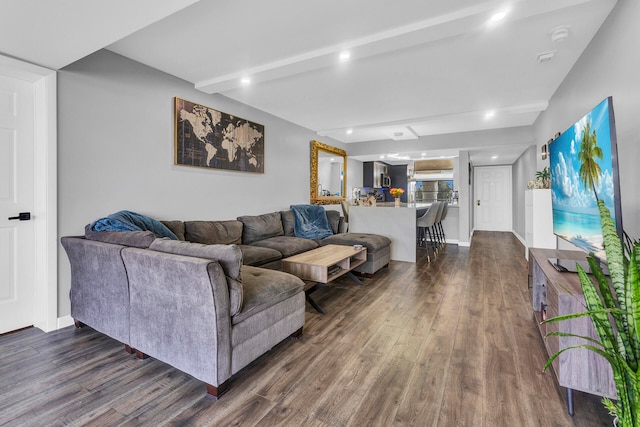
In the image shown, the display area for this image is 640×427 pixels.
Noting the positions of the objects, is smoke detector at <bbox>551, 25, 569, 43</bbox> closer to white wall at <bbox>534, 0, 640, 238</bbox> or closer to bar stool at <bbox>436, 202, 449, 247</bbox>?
white wall at <bbox>534, 0, 640, 238</bbox>

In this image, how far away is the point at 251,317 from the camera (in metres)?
1.87

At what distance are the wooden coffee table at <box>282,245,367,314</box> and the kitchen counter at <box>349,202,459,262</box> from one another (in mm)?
1490

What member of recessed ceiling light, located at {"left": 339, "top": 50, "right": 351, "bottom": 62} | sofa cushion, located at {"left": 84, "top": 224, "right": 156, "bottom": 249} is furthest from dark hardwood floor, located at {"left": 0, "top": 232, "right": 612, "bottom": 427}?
recessed ceiling light, located at {"left": 339, "top": 50, "right": 351, "bottom": 62}

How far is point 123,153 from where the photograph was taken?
2.95 m

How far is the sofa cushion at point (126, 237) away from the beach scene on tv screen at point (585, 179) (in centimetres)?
281

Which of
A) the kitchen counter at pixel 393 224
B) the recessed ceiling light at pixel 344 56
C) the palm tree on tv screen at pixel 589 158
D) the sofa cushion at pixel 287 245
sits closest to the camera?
the palm tree on tv screen at pixel 589 158

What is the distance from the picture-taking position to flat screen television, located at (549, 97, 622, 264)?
1.62m

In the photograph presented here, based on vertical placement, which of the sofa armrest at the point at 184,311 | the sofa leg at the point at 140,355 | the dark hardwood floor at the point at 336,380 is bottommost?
the dark hardwood floor at the point at 336,380

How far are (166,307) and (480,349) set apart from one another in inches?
86.2

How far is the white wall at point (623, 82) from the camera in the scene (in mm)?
1844

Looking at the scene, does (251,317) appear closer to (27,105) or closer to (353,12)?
(353,12)

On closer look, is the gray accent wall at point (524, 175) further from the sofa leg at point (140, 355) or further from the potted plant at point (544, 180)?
the sofa leg at point (140, 355)

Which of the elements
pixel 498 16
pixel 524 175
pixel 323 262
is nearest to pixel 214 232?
pixel 323 262

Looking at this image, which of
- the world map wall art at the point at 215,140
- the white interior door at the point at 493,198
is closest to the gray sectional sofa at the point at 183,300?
the world map wall art at the point at 215,140
